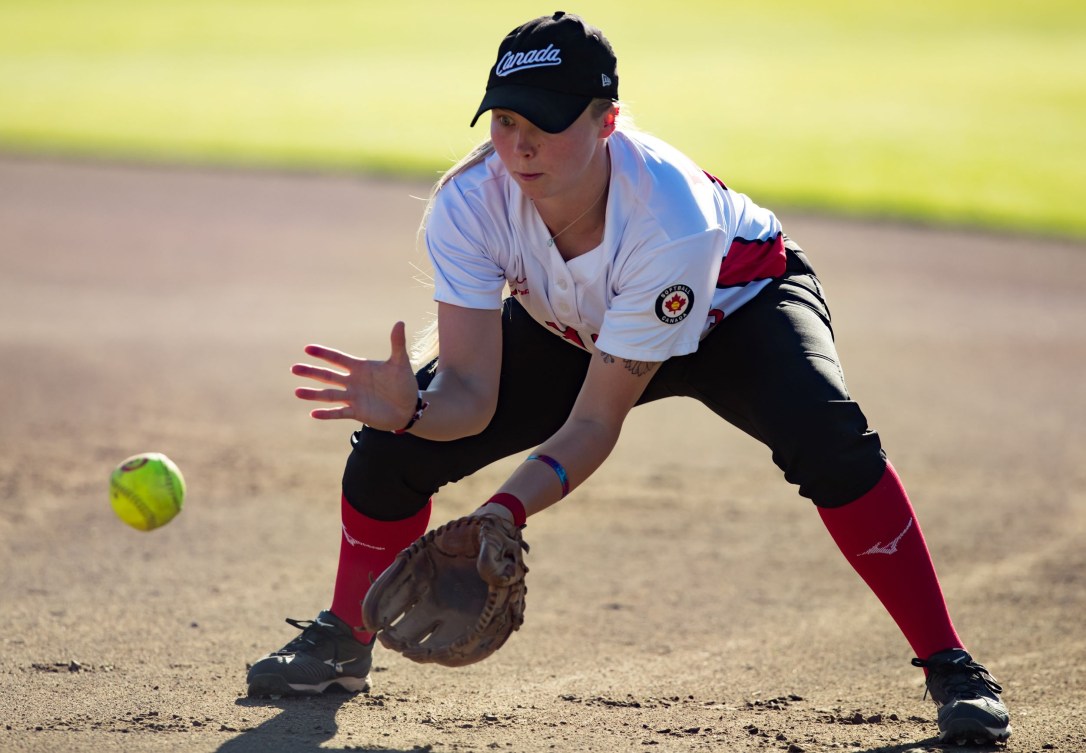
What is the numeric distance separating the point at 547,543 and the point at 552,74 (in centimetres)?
239

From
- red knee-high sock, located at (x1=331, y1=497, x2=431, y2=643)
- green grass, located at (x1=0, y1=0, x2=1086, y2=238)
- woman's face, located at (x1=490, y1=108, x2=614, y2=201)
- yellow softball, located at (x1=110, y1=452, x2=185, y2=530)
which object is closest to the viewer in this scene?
woman's face, located at (x1=490, y1=108, x2=614, y2=201)

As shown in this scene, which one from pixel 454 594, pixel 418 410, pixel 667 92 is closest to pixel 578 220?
pixel 418 410

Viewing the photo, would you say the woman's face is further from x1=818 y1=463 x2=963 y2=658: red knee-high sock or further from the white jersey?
x1=818 y1=463 x2=963 y2=658: red knee-high sock

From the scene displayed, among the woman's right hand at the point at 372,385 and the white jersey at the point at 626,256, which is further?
the white jersey at the point at 626,256

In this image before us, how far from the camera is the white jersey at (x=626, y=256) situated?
10.0ft

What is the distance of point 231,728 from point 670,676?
1281mm

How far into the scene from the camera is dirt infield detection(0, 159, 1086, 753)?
10.7 ft

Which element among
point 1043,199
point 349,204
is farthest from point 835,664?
point 1043,199

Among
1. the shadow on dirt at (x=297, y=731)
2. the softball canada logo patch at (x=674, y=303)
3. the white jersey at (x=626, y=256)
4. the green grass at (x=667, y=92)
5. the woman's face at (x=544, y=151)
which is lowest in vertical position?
the shadow on dirt at (x=297, y=731)

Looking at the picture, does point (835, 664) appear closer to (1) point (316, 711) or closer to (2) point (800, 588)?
(2) point (800, 588)

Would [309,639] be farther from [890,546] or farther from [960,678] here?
[960,678]

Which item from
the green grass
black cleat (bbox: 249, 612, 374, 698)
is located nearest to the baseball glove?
black cleat (bbox: 249, 612, 374, 698)

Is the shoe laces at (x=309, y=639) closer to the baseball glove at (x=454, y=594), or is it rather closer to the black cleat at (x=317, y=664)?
the black cleat at (x=317, y=664)

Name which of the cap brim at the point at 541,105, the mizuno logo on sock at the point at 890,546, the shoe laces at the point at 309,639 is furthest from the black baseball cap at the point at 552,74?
the shoe laces at the point at 309,639
